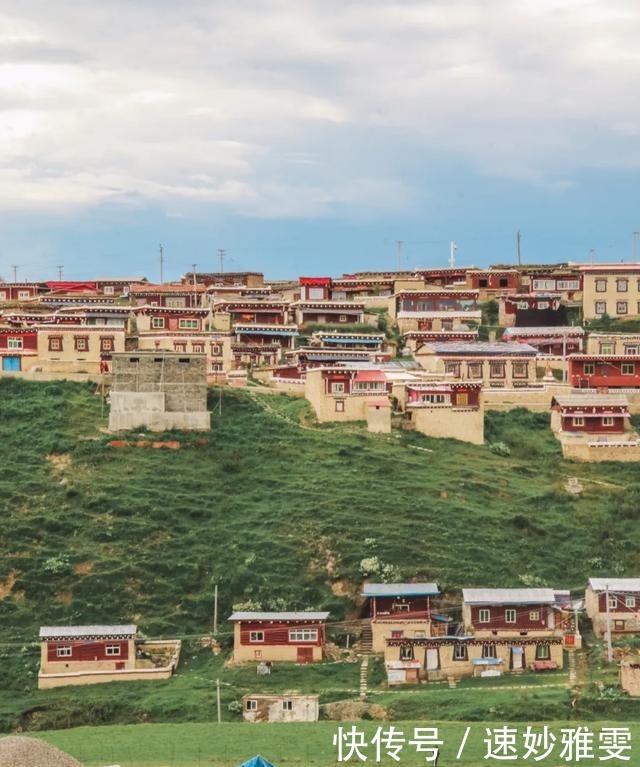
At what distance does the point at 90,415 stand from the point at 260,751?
102 ft

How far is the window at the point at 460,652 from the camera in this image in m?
55.6

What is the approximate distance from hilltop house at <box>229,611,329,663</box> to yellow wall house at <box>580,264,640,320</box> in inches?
1682

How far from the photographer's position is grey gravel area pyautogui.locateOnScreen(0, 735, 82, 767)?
122ft

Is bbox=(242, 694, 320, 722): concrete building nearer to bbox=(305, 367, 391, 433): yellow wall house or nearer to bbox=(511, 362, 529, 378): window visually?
bbox=(305, 367, 391, 433): yellow wall house

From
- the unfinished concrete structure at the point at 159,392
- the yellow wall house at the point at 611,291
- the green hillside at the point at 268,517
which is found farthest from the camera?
the yellow wall house at the point at 611,291

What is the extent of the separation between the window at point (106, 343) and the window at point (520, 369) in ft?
68.9

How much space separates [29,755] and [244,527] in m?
27.6

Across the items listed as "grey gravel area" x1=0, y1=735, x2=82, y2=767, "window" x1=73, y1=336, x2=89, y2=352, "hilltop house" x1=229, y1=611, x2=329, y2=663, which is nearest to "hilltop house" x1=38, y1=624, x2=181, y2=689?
"hilltop house" x1=229, y1=611, x2=329, y2=663

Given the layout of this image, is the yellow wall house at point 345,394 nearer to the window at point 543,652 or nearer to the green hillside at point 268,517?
the green hillside at point 268,517

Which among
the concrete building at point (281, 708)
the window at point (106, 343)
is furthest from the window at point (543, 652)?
the window at point (106, 343)

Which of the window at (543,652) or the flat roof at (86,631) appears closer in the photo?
the window at (543,652)

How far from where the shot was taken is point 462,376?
81.2 metres

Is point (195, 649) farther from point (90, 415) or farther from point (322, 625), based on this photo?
point (90, 415)

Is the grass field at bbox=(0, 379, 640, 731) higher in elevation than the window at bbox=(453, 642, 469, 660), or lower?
higher
